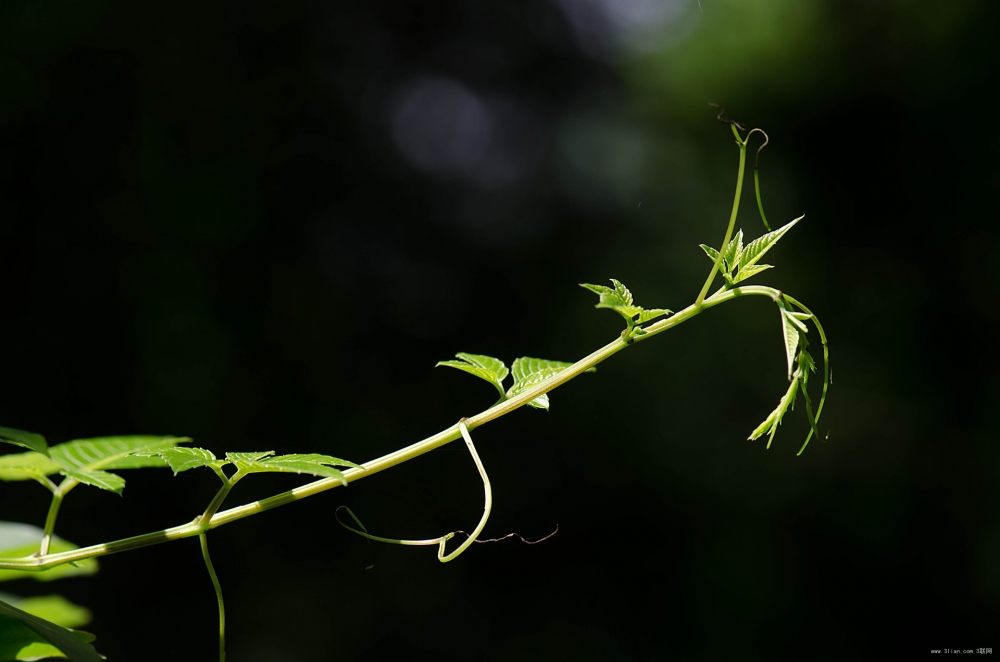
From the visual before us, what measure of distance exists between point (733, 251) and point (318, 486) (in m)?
0.13

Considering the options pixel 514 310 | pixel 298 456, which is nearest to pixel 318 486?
pixel 298 456

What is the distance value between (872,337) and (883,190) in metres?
0.54

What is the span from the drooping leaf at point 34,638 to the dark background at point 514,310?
1.68 metres

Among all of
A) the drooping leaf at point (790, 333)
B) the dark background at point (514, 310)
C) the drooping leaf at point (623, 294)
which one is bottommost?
the drooping leaf at point (790, 333)

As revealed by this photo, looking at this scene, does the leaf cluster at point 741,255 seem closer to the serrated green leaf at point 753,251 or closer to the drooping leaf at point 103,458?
the serrated green leaf at point 753,251

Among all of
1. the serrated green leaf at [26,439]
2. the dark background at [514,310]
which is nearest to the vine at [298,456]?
the serrated green leaf at [26,439]

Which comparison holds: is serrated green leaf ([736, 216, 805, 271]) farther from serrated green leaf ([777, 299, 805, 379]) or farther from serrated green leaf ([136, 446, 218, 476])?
serrated green leaf ([136, 446, 218, 476])

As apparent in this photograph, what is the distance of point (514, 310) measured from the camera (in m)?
A: 2.25

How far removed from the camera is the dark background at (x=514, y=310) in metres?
1.77

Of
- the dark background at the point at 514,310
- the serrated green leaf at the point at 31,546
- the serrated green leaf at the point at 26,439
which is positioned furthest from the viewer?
the dark background at the point at 514,310

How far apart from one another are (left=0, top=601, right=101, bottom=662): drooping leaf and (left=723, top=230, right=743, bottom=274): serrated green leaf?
0.17 m

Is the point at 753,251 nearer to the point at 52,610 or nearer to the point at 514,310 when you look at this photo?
the point at 52,610

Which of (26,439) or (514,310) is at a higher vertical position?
(514,310)

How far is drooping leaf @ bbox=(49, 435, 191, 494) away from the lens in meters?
0.19
